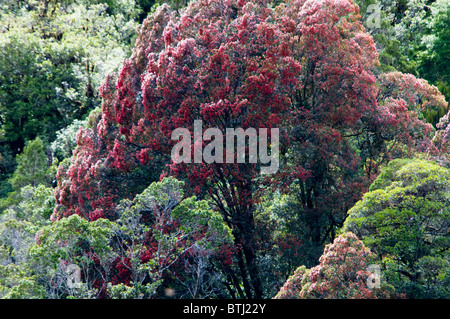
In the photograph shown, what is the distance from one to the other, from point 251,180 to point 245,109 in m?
1.96

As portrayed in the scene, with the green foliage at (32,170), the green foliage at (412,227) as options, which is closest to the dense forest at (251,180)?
the green foliage at (412,227)

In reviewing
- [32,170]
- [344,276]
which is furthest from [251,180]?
[32,170]

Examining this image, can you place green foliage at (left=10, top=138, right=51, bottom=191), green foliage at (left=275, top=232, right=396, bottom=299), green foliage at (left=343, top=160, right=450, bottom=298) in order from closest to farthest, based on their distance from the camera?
green foliage at (left=275, top=232, right=396, bottom=299), green foliage at (left=343, top=160, right=450, bottom=298), green foliage at (left=10, top=138, right=51, bottom=191)

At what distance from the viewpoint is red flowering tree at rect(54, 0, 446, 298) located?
14758mm

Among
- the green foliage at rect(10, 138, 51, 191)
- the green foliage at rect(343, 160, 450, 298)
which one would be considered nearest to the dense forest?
the green foliage at rect(343, 160, 450, 298)

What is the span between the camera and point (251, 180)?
15422 millimetres

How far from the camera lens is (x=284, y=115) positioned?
15.2 metres

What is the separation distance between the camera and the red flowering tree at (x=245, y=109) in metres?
14.8

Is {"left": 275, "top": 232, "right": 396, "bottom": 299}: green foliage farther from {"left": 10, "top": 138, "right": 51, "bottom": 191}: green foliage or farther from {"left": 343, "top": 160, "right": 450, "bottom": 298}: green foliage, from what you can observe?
{"left": 10, "top": 138, "right": 51, "bottom": 191}: green foliage

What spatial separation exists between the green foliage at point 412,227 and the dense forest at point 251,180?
3cm

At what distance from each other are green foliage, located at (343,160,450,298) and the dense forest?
0.03m

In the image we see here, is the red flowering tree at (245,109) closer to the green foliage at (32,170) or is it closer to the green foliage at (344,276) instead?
the green foliage at (344,276)
